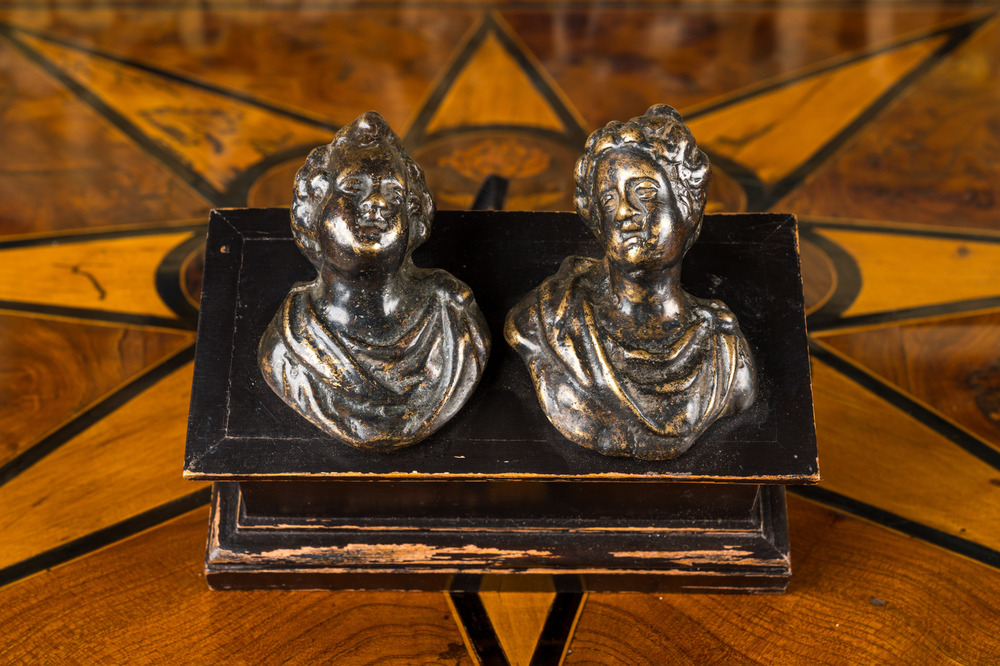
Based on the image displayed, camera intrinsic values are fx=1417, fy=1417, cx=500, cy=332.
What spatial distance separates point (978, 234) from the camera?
7.95 ft

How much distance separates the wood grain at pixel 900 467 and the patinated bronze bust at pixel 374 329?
64 centimetres

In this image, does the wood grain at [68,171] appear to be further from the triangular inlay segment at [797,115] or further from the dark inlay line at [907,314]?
the dark inlay line at [907,314]

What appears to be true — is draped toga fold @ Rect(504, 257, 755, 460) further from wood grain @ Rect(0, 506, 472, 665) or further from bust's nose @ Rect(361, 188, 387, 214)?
wood grain @ Rect(0, 506, 472, 665)

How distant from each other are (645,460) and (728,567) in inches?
10.1

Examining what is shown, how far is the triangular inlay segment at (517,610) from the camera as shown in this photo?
192cm

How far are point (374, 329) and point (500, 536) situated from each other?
14.0 inches

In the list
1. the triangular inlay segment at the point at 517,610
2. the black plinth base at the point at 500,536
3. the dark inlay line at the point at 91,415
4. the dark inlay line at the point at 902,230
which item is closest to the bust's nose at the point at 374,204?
the black plinth base at the point at 500,536

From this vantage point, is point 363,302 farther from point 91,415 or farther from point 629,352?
point 91,415

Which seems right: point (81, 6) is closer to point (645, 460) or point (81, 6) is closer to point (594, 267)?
point (594, 267)

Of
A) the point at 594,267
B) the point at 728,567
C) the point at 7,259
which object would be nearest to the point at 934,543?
the point at 728,567

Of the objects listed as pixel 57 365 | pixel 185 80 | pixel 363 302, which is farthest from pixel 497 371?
pixel 185 80

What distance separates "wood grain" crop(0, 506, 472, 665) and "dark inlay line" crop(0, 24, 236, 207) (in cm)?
71

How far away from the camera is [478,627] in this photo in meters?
1.95

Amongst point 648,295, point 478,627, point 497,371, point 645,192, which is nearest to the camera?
point 645,192
